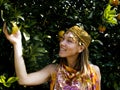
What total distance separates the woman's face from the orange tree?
171 mm

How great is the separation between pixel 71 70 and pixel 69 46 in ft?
0.68

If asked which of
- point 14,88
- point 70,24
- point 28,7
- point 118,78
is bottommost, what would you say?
point 118,78

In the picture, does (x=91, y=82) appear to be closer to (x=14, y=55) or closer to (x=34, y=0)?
(x=14, y=55)

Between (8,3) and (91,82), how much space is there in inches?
33.4

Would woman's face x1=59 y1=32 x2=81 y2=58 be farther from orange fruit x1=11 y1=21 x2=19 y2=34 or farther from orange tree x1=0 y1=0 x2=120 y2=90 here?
orange fruit x1=11 y1=21 x2=19 y2=34

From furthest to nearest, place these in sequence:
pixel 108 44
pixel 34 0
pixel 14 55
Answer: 1. pixel 108 44
2. pixel 34 0
3. pixel 14 55

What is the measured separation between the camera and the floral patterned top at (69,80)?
314 centimetres

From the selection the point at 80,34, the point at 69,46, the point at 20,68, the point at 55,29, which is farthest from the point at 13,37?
the point at 55,29

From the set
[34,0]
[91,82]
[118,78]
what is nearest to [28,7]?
[34,0]

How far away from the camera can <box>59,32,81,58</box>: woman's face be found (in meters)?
3.07

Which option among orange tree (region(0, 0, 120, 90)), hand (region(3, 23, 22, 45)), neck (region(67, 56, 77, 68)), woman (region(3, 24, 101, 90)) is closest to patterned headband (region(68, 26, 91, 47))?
woman (region(3, 24, 101, 90))

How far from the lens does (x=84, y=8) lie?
379 cm

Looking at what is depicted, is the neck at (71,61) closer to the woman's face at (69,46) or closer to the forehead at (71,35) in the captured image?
the woman's face at (69,46)

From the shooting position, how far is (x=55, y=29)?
3627mm
